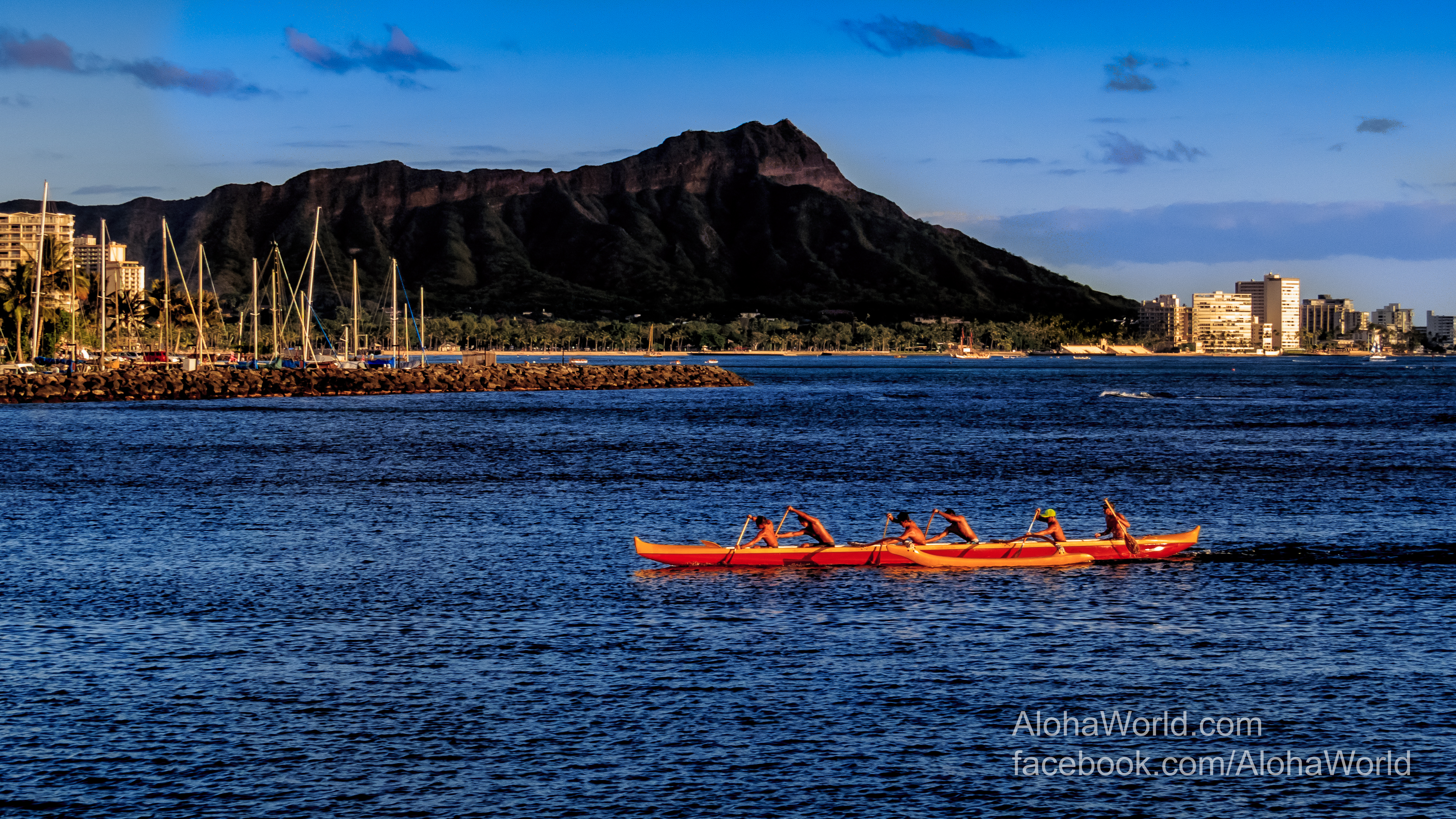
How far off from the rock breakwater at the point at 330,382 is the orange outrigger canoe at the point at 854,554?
341 ft

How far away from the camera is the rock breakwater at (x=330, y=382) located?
126 metres

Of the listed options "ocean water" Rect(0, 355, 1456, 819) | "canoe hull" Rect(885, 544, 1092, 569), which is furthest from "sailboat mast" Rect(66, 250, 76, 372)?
"canoe hull" Rect(885, 544, 1092, 569)

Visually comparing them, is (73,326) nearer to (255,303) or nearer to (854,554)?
(255,303)

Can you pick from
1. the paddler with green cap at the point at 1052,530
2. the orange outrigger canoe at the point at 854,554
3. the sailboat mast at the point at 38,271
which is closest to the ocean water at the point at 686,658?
the orange outrigger canoe at the point at 854,554

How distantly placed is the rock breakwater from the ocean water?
75888 mm

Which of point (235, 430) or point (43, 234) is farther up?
point (43, 234)

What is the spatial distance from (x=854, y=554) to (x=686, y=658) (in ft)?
33.7

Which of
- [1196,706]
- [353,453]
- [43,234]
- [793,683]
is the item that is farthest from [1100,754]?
[43,234]

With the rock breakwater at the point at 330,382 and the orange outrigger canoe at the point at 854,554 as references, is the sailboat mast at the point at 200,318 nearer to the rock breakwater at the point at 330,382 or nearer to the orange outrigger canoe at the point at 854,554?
the rock breakwater at the point at 330,382

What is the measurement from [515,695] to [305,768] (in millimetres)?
4162

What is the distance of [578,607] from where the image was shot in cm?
2916

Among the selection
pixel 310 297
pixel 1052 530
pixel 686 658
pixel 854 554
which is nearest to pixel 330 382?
pixel 310 297

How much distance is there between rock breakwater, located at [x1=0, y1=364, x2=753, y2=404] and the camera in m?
126

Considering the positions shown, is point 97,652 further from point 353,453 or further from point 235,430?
point 235,430
